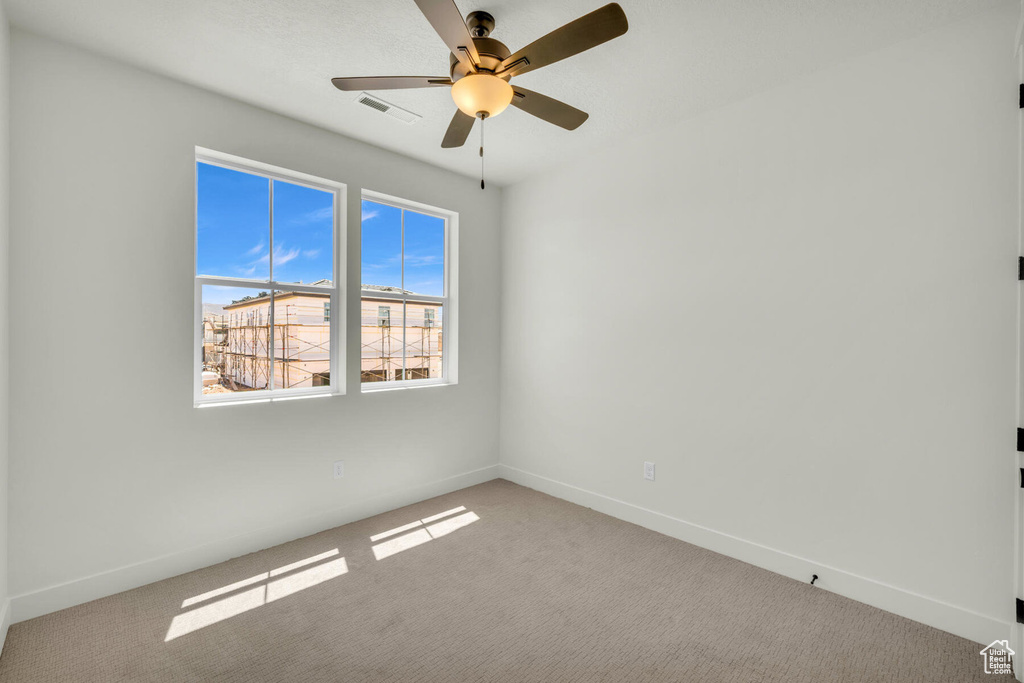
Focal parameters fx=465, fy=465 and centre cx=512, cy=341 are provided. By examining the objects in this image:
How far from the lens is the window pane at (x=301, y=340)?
10.2 feet

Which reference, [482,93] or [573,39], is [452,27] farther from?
[573,39]

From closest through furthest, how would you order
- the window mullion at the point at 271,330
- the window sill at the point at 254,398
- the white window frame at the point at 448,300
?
the window sill at the point at 254,398 → the window mullion at the point at 271,330 → the white window frame at the point at 448,300

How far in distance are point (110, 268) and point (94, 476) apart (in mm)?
1063

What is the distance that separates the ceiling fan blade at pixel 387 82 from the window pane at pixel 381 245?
1.63m

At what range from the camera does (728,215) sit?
287 centimetres

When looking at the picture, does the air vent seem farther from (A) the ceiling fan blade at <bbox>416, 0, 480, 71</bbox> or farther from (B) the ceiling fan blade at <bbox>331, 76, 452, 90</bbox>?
(A) the ceiling fan blade at <bbox>416, 0, 480, 71</bbox>

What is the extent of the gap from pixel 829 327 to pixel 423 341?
2.87 m

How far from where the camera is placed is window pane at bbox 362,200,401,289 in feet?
11.7

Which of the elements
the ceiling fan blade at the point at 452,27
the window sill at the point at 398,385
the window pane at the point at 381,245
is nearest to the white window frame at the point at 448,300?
the window sill at the point at 398,385

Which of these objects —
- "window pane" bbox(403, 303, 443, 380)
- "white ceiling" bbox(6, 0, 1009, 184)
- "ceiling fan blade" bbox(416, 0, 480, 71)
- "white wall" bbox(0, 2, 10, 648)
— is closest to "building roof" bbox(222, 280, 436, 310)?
"window pane" bbox(403, 303, 443, 380)

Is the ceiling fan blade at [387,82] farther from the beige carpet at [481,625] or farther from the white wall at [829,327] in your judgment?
the beige carpet at [481,625]

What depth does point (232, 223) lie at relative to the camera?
9.55ft

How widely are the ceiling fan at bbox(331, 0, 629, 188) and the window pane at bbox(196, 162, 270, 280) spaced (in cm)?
136

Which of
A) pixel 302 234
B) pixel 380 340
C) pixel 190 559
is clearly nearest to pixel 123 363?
pixel 190 559
